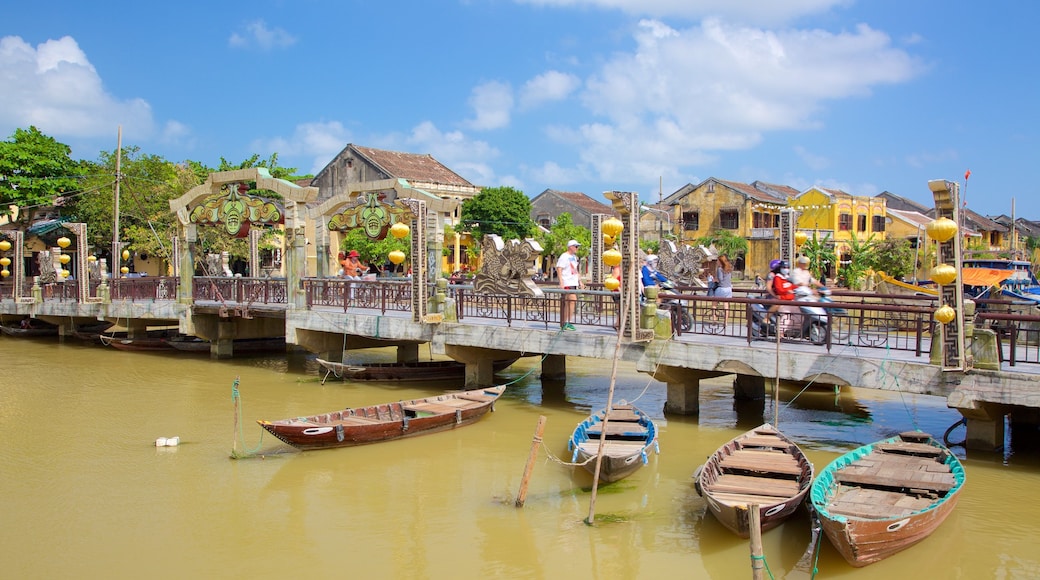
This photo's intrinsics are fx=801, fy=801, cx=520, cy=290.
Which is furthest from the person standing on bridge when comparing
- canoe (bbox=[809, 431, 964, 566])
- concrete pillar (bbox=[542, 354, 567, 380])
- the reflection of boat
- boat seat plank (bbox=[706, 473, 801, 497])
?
the reflection of boat

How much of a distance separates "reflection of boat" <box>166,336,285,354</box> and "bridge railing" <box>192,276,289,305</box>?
6.62ft

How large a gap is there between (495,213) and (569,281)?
2822 centimetres

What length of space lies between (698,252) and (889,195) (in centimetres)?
4960

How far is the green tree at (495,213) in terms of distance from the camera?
44.0m

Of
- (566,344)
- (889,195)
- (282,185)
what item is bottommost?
(566,344)

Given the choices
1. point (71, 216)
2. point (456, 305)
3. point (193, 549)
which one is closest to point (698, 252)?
point (456, 305)

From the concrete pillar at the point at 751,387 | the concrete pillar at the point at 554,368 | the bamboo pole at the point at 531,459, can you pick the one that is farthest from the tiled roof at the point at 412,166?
the bamboo pole at the point at 531,459

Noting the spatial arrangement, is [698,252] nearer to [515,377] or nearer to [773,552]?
[515,377]

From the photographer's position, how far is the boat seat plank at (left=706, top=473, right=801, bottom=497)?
9.18m

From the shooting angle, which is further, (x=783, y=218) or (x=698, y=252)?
(x=698, y=252)

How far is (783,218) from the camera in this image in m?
17.7

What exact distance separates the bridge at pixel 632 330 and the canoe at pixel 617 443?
136 centimetres

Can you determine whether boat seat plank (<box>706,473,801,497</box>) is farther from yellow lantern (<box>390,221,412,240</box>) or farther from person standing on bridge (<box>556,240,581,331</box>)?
yellow lantern (<box>390,221,412,240</box>)

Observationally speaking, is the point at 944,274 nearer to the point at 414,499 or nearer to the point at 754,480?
the point at 754,480
